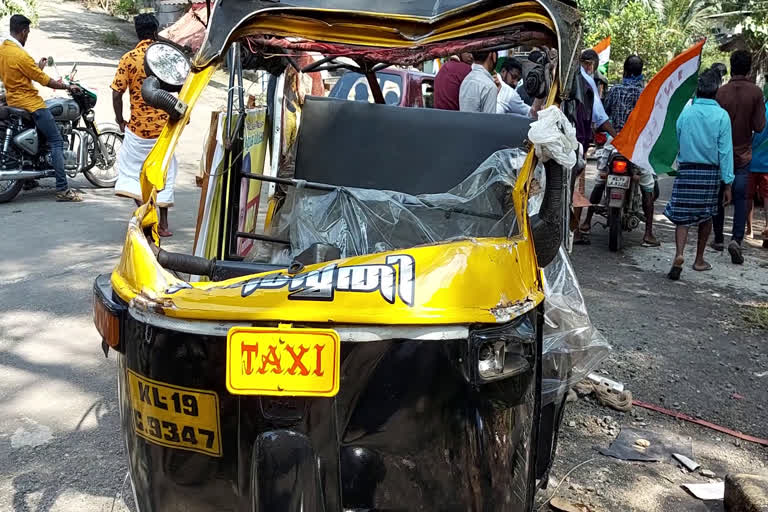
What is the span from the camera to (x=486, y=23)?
2.94 m

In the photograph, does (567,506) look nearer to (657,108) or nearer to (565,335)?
(565,335)

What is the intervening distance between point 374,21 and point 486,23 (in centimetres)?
49

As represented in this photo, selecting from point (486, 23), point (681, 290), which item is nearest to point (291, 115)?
point (486, 23)

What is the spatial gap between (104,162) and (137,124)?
2795 millimetres

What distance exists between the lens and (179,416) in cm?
203

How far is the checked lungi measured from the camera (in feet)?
22.0

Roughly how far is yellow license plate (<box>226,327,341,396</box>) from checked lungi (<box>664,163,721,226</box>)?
5799mm

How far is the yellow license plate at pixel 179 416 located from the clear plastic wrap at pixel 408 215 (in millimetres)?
1323

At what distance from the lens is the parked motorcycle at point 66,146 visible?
27.3 ft

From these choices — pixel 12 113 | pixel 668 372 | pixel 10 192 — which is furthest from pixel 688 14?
pixel 668 372

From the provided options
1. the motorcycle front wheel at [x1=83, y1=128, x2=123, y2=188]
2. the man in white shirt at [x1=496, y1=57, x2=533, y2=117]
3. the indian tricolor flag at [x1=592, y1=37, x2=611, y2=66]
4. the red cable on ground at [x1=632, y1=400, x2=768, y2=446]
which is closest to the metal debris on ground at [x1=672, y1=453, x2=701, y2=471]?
the red cable on ground at [x1=632, y1=400, x2=768, y2=446]

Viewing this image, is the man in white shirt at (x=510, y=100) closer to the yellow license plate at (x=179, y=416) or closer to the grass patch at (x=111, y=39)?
the yellow license plate at (x=179, y=416)

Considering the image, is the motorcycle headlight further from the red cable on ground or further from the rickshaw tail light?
the red cable on ground

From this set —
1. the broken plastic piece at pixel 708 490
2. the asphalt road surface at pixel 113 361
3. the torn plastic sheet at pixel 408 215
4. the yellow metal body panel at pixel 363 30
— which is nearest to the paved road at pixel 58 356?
the asphalt road surface at pixel 113 361
